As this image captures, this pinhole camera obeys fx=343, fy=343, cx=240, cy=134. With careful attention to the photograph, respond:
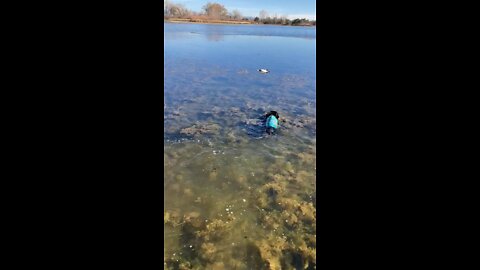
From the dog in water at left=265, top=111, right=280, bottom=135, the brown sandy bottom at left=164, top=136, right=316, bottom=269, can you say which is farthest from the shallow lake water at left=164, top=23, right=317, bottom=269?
the dog in water at left=265, top=111, right=280, bottom=135

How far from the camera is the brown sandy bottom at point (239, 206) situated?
5.23 m

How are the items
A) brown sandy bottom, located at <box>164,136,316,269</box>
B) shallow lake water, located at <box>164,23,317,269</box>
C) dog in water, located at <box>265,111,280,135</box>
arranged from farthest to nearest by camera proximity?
dog in water, located at <box>265,111,280,135</box>
shallow lake water, located at <box>164,23,317,269</box>
brown sandy bottom, located at <box>164,136,316,269</box>

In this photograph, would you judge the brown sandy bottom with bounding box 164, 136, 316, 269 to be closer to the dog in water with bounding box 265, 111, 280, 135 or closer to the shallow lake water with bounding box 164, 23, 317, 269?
the shallow lake water with bounding box 164, 23, 317, 269

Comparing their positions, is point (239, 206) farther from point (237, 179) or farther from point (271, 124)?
point (271, 124)

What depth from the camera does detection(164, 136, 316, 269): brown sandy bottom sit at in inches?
206

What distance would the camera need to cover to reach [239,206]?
21.5 ft

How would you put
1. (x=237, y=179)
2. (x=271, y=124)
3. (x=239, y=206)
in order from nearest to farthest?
(x=239, y=206) < (x=237, y=179) < (x=271, y=124)

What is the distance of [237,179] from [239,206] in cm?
116

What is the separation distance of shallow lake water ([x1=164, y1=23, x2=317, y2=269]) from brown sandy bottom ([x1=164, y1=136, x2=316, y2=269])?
2 cm

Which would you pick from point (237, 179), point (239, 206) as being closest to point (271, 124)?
point (237, 179)
